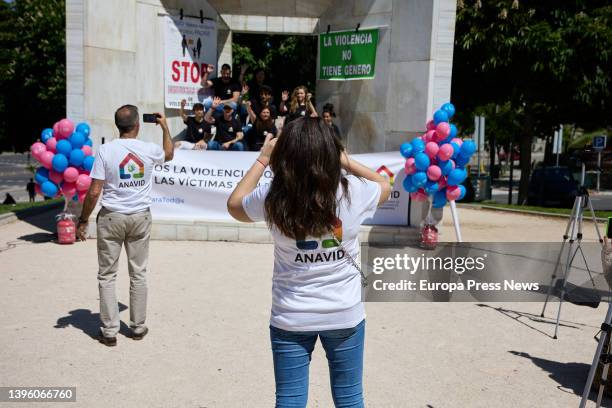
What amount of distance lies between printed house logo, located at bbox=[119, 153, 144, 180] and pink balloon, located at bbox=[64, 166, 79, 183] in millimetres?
4370

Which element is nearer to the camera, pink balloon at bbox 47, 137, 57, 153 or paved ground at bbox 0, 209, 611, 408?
paved ground at bbox 0, 209, 611, 408

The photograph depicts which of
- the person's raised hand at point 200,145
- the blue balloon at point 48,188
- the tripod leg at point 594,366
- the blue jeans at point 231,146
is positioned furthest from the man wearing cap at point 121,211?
the blue jeans at point 231,146

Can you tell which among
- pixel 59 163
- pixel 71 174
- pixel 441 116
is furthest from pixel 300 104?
pixel 59 163

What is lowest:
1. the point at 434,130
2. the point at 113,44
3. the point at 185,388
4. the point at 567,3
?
the point at 185,388

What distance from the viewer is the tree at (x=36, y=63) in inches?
952

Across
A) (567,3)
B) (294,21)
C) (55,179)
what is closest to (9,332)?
(55,179)

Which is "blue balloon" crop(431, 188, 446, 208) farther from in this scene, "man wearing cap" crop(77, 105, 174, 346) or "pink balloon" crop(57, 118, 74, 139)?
"pink balloon" crop(57, 118, 74, 139)

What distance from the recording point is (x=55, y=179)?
9477mm

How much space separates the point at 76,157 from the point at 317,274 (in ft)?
24.5

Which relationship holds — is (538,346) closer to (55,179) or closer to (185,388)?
(185,388)

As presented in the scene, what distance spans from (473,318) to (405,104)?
192 inches

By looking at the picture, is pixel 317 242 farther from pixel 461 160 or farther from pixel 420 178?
pixel 461 160

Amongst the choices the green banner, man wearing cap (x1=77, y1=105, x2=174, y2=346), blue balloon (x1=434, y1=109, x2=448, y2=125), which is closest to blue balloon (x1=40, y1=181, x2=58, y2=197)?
man wearing cap (x1=77, y1=105, x2=174, y2=346)

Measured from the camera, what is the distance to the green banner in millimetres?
11383
